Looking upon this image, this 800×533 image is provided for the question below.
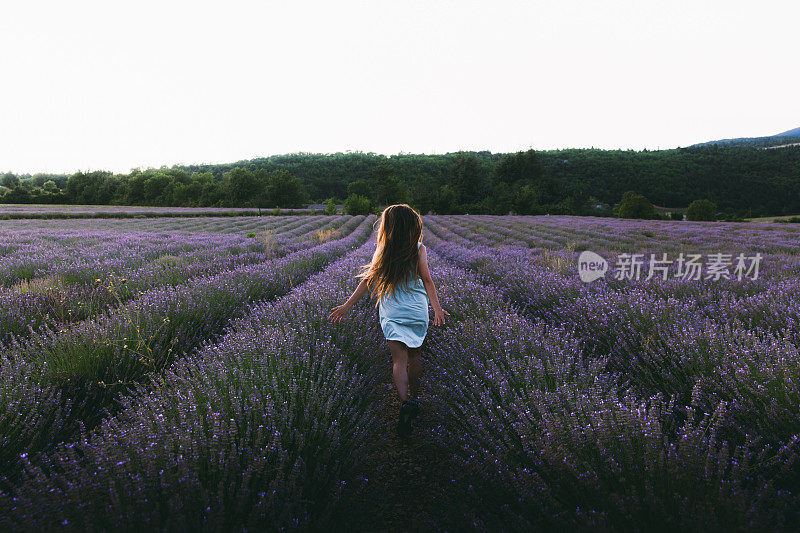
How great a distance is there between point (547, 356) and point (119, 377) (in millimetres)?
2698

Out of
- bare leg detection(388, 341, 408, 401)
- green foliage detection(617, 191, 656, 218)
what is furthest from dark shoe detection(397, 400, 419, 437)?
green foliage detection(617, 191, 656, 218)

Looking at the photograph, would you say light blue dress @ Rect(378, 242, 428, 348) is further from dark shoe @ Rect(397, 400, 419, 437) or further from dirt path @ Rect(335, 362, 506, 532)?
dirt path @ Rect(335, 362, 506, 532)

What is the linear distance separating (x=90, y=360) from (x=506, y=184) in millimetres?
67915

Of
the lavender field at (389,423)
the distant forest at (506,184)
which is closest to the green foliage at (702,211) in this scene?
the distant forest at (506,184)

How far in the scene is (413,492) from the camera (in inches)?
71.1

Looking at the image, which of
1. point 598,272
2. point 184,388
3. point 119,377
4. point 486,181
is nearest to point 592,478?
point 184,388

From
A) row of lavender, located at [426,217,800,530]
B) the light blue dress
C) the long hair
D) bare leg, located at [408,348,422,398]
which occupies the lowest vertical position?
bare leg, located at [408,348,422,398]

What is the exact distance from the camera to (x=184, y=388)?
70.0 inches

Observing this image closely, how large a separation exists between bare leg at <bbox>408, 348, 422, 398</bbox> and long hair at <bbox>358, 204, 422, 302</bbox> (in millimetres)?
452

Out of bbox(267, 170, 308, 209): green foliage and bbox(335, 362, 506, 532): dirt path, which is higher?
bbox(267, 170, 308, 209): green foliage

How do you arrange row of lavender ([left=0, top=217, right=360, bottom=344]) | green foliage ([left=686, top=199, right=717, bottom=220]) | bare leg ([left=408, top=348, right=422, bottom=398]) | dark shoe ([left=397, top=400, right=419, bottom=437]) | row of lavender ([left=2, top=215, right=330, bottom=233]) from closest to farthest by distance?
dark shoe ([left=397, top=400, right=419, bottom=437]) → bare leg ([left=408, top=348, right=422, bottom=398]) → row of lavender ([left=0, top=217, right=360, bottom=344]) → row of lavender ([left=2, top=215, right=330, bottom=233]) → green foliage ([left=686, top=199, right=717, bottom=220])

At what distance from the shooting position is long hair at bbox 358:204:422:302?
2438 millimetres

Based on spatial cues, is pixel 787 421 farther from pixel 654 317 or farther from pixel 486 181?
pixel 486 181

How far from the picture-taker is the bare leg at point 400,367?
90.8 inches
